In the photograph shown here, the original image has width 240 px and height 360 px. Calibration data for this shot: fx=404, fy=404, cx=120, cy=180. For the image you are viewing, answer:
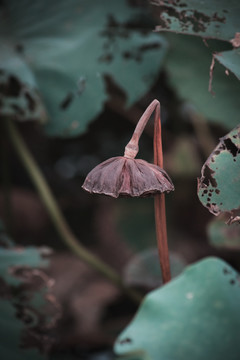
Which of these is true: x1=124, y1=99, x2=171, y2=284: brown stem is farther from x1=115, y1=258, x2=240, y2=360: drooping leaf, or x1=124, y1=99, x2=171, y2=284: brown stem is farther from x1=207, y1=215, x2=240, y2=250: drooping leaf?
x1=207, y1=215, x2=240, y2=250: drooping leaf

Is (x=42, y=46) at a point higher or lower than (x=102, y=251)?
higher

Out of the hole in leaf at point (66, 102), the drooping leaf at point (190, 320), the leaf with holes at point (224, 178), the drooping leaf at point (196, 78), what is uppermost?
the leaf with holes at point (224, 178)

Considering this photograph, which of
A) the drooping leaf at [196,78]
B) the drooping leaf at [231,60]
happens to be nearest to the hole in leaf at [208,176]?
the drooping leaf at [231,60]

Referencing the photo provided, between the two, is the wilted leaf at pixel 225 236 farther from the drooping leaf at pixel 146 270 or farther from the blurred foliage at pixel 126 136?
the drooping leaf at pixel 146 270

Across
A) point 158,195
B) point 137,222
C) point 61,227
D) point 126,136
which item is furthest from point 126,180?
point 126,136

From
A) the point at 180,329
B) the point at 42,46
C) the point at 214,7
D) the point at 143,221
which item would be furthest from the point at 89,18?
the point at 180,329

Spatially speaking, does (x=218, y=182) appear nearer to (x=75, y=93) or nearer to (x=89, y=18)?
(x=75, y=93)

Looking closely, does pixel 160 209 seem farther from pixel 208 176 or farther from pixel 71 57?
pixel 71 57
